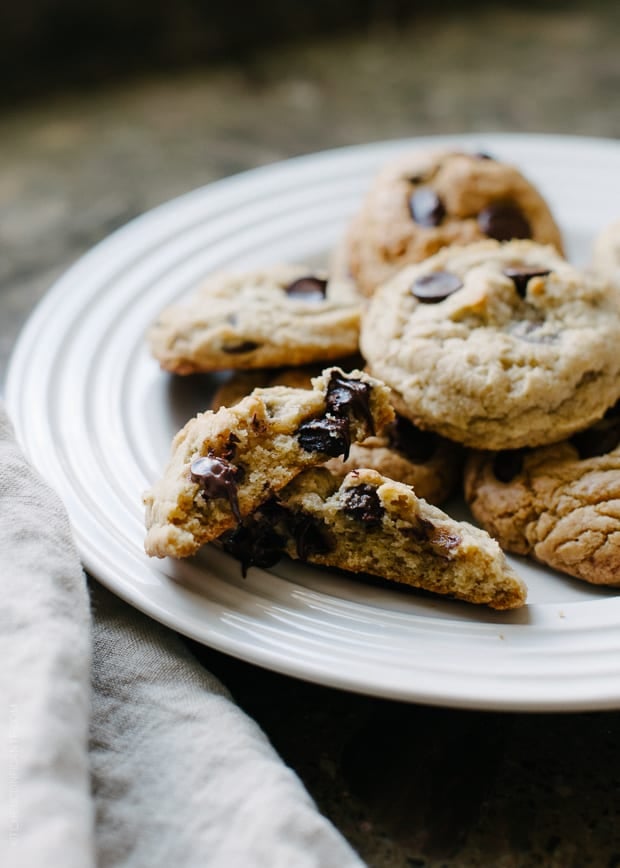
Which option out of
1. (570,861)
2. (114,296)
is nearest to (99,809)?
(570,861)

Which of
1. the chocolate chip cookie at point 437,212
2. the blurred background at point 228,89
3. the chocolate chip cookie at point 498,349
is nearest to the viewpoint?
the chocolate chip cookie at point 498,349

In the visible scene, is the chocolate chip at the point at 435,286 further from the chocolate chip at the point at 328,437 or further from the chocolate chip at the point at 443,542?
the chocolate chip at the point at 443,542

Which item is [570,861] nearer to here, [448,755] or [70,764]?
[448,755]

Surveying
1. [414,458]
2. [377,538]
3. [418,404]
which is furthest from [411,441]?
[377,538]

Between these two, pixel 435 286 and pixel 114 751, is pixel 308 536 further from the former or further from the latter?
pixel 435 286

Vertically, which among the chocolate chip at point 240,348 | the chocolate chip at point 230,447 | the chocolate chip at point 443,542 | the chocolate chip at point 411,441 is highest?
the chocolate chip at point 230,447

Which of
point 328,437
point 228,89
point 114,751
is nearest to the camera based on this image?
point 114,751

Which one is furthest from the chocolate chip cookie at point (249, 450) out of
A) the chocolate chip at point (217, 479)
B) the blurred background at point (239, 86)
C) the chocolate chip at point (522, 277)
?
the blurred background at point (239, 86)
